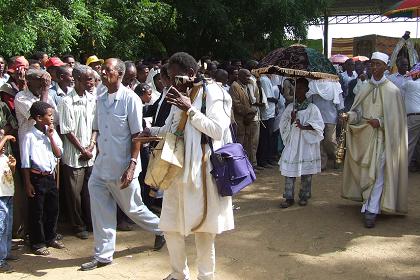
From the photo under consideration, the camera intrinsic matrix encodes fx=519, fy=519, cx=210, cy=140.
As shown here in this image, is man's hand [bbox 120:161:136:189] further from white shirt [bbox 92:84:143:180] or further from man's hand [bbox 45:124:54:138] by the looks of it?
man's hand [bbox 45:124:54:138]

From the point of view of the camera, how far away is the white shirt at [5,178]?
4877 millimetres

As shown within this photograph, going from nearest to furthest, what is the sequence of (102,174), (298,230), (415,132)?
(102,174), (298,230), (415,132)

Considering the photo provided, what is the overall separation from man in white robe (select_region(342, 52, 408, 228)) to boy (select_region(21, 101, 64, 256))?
3.63 meters

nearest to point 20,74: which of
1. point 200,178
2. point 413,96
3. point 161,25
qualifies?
point 200,178

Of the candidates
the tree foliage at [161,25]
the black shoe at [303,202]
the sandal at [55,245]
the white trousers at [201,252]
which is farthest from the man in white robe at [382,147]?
the tree foliage at [161,25]

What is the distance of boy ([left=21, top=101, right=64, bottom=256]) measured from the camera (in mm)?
5172

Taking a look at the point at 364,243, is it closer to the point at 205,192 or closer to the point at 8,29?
the point at 205,192

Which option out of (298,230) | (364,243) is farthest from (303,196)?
(364,243)

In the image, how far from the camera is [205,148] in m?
4.02

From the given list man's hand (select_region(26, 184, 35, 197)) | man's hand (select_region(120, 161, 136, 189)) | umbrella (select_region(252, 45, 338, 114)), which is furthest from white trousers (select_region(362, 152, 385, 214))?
man's hand (select_region(26, 184, 35, 197))

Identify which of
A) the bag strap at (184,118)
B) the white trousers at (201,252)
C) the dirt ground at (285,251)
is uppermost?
the bag strap at (184,118)

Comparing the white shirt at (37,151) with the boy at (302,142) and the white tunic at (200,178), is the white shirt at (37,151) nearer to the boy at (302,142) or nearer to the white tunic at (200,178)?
the white tunic at (200,178)

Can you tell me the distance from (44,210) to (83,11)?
572cm

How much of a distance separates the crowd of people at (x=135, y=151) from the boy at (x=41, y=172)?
0.01 metres
